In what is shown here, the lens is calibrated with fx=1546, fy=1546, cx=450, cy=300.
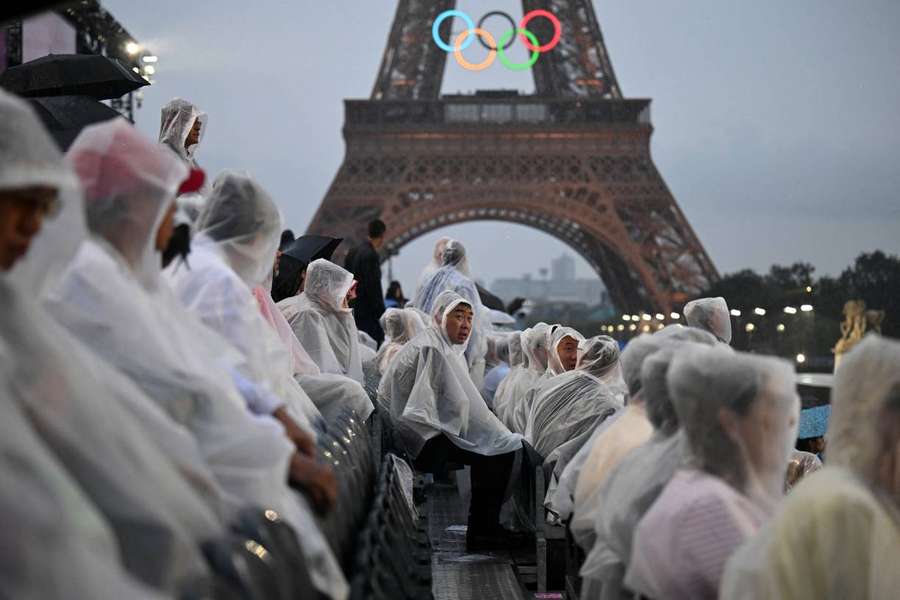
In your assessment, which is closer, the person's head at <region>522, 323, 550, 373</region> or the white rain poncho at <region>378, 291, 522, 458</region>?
the white rain poncho at <region>378, 291, 522, 458</region>

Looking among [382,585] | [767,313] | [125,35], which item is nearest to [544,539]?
[382,585]

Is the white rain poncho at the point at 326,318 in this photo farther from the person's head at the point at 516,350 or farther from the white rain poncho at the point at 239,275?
the person's head at the point at 516,350

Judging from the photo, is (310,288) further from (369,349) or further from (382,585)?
(382,585)

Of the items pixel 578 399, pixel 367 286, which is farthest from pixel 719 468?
pixel 367 286

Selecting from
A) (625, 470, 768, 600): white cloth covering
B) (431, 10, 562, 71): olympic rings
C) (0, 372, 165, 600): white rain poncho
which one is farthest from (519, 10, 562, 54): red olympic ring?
(0, 372, 165, 600): white rain poncho

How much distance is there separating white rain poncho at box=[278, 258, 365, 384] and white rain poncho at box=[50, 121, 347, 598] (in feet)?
16.3

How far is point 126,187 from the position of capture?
12.0ft

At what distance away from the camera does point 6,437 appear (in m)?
2.22

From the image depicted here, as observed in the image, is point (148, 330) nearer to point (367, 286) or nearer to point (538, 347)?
point (538, 347)

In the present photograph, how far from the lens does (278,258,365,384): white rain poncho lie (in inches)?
348

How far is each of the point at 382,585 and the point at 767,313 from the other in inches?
1554

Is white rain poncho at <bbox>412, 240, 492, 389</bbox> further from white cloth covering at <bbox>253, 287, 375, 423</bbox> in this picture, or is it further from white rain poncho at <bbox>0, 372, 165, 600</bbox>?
white rain poncho at <bbox>0, 372, 165, 600</bbox>

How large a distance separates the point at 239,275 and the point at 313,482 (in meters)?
1.28

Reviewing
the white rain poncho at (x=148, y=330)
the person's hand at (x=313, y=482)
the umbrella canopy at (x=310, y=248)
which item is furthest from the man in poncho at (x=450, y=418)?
the white rain poncho at (x=148, y=330)
